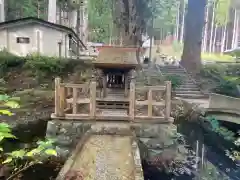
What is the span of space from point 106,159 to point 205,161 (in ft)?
14.3

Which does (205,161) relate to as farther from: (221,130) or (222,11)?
(222,11)

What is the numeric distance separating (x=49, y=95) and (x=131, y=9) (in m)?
7.10

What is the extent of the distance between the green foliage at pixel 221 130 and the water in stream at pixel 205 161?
35cm

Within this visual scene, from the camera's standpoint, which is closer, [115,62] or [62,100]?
[62,100]

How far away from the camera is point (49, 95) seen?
15.9 m

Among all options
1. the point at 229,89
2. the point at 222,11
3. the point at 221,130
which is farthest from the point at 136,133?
the point at 222,11

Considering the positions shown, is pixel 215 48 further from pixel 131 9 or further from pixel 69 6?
pixel 131 9

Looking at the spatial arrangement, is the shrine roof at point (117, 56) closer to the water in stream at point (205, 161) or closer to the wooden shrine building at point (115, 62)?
the wooden shrine building at point (115, 62)

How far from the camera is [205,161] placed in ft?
30.5

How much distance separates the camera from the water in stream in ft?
25.7

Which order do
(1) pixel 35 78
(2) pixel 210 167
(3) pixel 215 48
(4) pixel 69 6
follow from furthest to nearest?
(3) pixel 215 48
(4) pixel 69 6
(1) pixel 35 78
(2) pixel 210 167

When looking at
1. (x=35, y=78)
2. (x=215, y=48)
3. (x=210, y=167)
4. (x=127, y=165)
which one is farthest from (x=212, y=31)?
(x=127, y=165)

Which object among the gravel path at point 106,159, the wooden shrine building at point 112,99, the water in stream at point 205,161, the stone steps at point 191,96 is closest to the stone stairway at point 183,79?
the stone steps at point 191,96

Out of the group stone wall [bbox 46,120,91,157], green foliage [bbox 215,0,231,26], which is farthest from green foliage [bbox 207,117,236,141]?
green foliage [bbox 215,0,231,26]
